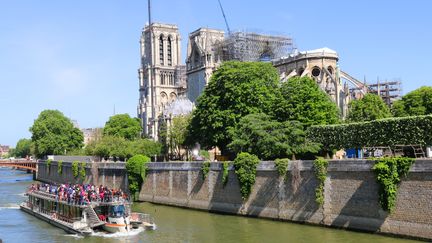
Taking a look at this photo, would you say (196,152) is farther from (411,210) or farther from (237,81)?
(411,210)

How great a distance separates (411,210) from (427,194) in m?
1.27

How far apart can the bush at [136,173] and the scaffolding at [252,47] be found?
49068mm

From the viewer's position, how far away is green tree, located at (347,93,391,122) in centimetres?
6031

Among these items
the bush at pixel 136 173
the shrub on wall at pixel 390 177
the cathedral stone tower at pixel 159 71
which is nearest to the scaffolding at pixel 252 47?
the cathedral stone tower at pixel 159 71

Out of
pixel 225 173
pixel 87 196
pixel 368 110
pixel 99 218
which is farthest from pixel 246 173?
pixel 368 110

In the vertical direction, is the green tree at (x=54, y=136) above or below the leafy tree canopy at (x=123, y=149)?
above

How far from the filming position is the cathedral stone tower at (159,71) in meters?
139

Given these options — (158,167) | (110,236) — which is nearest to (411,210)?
(110,236)

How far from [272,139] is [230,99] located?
43.3 ft

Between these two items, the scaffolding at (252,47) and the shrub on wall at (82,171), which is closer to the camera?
the shrub on wall at (82,171)

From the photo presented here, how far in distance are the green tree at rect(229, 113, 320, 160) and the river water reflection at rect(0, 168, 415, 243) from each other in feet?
21.3

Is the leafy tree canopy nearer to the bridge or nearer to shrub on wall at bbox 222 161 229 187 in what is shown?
the bridge

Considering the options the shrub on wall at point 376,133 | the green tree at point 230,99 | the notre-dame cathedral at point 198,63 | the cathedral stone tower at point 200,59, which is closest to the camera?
the shrub on wall at point 376,133

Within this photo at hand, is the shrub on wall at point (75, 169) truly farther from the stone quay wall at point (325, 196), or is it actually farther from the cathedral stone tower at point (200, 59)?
the cathedral stone tower at point (200, 59)
